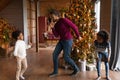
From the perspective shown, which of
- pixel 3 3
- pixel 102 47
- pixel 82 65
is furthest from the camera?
pixel 3 3

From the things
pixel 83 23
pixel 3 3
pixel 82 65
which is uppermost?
pixel 3 3

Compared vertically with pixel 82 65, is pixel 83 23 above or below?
above

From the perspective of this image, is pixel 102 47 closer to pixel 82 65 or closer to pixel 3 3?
pixel 82 65

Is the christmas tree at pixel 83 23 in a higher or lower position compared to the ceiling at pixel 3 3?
lower

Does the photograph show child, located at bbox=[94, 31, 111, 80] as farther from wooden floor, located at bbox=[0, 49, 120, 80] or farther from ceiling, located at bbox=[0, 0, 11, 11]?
ceiling, located at bbox=[0, 0, 11, 11]

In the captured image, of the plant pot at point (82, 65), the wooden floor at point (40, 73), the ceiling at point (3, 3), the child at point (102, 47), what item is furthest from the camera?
the ceiling at point (3, 3)

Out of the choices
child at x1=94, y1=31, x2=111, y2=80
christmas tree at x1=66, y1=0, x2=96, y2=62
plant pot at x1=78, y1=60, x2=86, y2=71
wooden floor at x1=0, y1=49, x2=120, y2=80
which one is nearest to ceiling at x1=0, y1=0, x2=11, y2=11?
wooden floor at x1=0, y1=49, x2=120, y2=80

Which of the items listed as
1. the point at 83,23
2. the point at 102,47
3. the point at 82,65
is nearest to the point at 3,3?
the point at 83,23

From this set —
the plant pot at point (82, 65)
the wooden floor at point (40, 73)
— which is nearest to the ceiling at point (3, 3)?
the wooden floor at point (40, 73)

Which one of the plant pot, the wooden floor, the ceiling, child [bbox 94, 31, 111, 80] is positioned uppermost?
the ceiling

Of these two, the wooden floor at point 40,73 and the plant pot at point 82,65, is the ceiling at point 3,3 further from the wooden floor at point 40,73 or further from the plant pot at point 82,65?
the plant pot at point 82,65

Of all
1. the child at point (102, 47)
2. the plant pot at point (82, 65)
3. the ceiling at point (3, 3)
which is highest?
the ceiling at point (3, 3)

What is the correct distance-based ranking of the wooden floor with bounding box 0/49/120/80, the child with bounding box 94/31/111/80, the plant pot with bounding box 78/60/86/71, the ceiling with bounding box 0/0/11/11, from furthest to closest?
the ceiling with bounding box 0/0/11/11 → the plant pot with bounding box 78/60/86/71 → the wooden floor with bounding box 0/49/120/80 → the child with bounding box 94/31/111/80

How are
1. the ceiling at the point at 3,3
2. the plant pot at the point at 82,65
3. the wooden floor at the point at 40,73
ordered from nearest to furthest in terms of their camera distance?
the wooden floor at the point at 40,73
the plant pot at the point at 82,65
the ceiling at the point at 3,3
